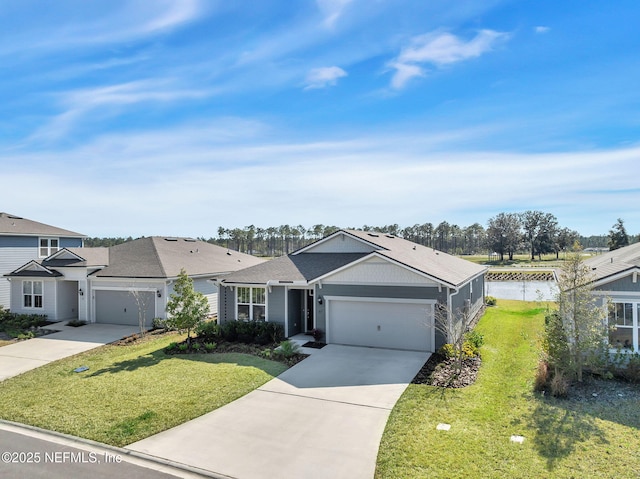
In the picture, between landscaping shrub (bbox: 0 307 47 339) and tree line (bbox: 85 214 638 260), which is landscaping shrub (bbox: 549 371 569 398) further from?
tree line (bbox: 85 214 638 260)

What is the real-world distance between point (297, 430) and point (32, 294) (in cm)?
2254

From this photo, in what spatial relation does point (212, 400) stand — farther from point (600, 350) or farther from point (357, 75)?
point (357, 75)

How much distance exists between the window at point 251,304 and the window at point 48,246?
56.8ft

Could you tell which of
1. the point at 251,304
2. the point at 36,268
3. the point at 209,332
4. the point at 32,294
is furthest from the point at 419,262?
the point at 32,294

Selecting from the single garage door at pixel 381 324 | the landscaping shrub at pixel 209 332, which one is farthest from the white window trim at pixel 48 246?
the single garage door at pixel 381 324

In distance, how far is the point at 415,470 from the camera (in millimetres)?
7324

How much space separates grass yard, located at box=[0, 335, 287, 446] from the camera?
377 inches

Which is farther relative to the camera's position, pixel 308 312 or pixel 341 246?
pixel 341 246

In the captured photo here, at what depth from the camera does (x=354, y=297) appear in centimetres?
1656

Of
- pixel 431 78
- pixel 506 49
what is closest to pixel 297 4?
pixel 431 78

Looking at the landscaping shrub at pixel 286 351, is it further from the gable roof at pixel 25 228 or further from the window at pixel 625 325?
the gable roof at pixel 25 228

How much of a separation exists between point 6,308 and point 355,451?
2684cm

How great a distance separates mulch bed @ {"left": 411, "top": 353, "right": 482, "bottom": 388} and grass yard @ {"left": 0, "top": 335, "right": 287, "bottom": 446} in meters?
4.84

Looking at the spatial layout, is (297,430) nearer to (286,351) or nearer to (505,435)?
(505,435)
